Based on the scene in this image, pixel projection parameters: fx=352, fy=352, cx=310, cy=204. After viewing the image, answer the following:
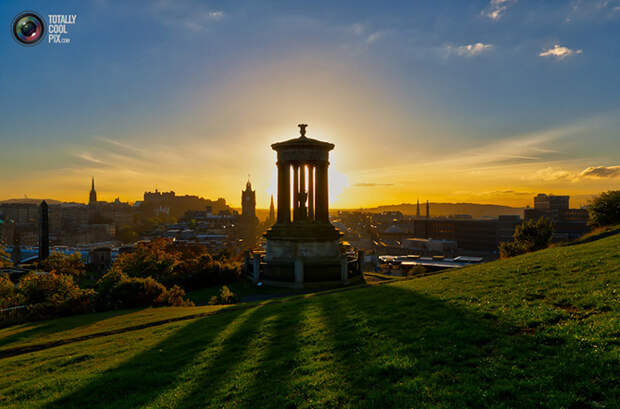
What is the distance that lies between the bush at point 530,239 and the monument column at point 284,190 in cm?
2342

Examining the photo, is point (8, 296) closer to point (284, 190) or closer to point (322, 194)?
point (284, 190)

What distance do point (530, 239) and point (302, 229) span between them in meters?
23.8

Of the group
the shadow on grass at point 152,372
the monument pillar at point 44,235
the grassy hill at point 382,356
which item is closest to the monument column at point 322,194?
the grassy hill at point 382,356

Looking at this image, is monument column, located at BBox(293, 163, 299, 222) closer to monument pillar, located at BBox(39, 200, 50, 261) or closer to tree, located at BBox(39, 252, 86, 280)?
tree, located at BBox(39, 252, 86, 280)

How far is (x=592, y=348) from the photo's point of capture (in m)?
6.80

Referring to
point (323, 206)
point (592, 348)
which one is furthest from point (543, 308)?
point (323, 206)

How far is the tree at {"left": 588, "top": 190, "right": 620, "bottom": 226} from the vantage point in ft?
112

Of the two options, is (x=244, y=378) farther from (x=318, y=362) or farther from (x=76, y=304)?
(x=76, y=304)

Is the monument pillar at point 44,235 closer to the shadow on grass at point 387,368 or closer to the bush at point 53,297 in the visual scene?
the bush at point 53,297

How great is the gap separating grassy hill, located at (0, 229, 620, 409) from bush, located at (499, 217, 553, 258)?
2245 centimetres

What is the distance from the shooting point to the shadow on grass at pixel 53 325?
1553 cm

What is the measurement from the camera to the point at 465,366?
7.21 m

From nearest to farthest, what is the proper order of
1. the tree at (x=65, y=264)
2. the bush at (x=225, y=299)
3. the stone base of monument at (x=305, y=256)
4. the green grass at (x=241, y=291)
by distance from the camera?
the bush at (x=225, y=299) → the green grass at (x=241, y=291) → the stone base of monument at (x=305, y=256) → the tree at (x=65, y=264)

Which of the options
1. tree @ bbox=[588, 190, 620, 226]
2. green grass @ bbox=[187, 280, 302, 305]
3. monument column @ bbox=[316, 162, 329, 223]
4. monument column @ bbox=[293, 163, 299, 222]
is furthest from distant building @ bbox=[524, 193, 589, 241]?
green grass @ bbox=[187, 280, 302, 305]
